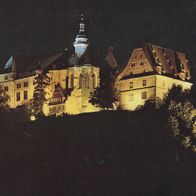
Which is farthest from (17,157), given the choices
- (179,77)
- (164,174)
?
(179,77)

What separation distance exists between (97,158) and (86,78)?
26.4 m

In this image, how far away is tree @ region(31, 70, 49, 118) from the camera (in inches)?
5901

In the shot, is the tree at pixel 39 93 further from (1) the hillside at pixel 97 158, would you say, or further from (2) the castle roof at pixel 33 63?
(1) the hillside at pixel 97 158

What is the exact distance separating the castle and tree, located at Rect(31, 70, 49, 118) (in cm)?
91

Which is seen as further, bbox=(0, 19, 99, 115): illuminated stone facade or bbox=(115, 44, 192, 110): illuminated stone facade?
bbox=(0, 19, 99, 115): illuminated stone facade

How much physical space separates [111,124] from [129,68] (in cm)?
1448

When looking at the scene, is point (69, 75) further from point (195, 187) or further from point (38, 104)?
point (195, 187)

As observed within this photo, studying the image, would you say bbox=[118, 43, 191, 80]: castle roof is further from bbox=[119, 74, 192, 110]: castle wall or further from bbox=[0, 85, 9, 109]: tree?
bbox=[0, 85, 9, 109]: tree

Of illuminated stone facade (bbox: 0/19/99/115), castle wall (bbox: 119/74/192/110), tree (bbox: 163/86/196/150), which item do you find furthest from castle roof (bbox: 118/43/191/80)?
tree (bbox: 163/86/196/150)

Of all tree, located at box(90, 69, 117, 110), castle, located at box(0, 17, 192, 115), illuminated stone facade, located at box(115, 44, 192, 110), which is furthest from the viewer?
tree, located at box(90, 69, 117, 110)

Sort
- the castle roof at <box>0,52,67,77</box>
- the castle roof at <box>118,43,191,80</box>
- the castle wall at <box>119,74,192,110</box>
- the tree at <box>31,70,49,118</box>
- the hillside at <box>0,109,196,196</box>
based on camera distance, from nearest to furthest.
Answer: the hillside at <box>0,109,196,196</box> → the castle wall at <box>119,74,192,110</box> → the castle roof at <box>118,43,191,80</box> → the tree at <box>31,70,49,118</box> → the castle roof at <box>0,52,67,77</box>

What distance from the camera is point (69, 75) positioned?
498ft

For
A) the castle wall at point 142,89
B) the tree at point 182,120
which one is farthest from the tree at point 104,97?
the tree at point 182,120

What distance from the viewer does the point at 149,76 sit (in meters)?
142
